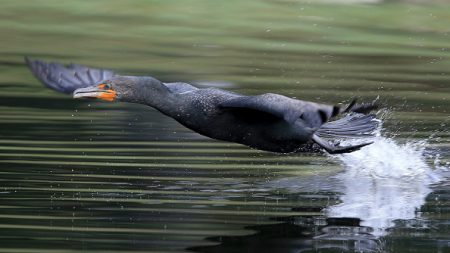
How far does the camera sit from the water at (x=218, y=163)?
320 inches

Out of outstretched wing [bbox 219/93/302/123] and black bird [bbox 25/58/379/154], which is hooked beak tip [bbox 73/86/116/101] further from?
outstretched wing [bbox 219/93/302/123]

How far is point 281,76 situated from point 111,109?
321 centimetres

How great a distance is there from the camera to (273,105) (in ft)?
28.9

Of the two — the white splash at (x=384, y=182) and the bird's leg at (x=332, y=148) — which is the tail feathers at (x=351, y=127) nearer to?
the white splash at (x=384, y=182)

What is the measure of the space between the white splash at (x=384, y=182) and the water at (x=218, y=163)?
2 cm

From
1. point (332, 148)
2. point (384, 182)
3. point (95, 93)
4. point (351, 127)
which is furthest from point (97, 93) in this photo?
point (384, 182)

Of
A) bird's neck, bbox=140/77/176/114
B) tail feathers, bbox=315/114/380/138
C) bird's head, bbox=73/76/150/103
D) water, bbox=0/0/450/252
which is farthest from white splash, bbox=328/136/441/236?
bird's head, bbox=73/76/150/103

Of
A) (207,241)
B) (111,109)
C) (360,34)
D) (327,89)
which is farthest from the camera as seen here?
(360,34)

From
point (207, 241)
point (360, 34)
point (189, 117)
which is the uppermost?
point (360, 34)

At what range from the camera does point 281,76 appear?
52.6 feet

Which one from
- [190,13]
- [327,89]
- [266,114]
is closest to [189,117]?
[266,114]

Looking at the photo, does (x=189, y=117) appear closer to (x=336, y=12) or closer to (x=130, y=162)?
(x=130, y=162)

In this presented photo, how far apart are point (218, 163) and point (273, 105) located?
70.9 inches

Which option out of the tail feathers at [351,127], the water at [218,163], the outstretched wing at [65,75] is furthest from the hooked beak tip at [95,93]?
the tail feathers at [351,127]
